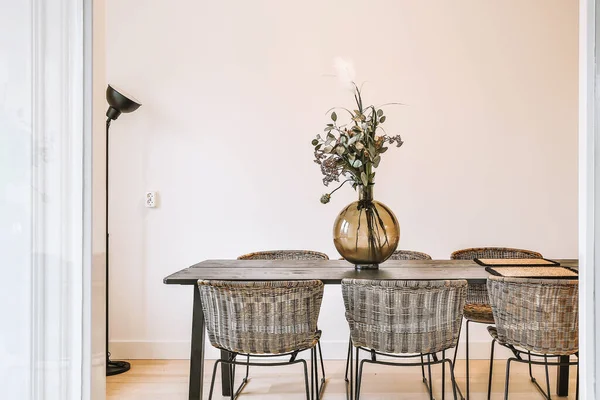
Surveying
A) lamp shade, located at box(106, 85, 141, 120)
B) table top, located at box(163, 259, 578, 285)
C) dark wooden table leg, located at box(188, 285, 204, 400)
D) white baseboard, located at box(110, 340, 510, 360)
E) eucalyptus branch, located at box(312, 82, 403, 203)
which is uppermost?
lamp shade, located at box(106, 85, 141, 120)

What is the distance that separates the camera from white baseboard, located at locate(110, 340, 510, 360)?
3.51m

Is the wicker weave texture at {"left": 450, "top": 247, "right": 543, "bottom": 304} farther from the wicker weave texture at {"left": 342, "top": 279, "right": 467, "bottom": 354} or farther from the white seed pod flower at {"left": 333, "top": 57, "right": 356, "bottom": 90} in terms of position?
the white seed pod flower at {"left": 333, "top": 57, "right": 356, "bottom": 90}

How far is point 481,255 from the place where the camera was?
10.2ft

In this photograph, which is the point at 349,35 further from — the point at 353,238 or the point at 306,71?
the point at 353,238

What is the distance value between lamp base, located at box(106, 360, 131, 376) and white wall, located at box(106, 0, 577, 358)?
0.51 feet

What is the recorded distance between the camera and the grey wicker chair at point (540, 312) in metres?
1.98

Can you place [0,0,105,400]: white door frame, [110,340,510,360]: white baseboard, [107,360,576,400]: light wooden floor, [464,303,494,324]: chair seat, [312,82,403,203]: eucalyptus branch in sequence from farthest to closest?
[110,340,510,360]: white baseboard < [107,360,576,400]: light wooden floor < [464,303,494,324]: chair seat < [312,82,403,203]: eucalyptus branch < [0,0,105,400]: white door frame

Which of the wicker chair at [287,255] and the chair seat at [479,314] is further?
the wicker chair at [287,255]

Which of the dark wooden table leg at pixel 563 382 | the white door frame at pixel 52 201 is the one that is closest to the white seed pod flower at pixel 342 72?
the dark wooden table leg at pixel 563 382

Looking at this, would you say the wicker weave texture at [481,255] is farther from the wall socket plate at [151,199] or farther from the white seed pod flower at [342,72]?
the wall socket plate at [151,199]

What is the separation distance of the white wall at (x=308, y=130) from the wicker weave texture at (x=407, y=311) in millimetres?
1478

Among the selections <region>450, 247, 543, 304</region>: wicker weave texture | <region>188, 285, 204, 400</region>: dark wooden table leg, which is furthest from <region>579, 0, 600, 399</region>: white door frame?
<region>450, 247, 543, 304</region>: wicker weave texture

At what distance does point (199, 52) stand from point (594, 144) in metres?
2.97

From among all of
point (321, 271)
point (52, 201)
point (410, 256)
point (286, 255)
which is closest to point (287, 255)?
point (286, 255)
